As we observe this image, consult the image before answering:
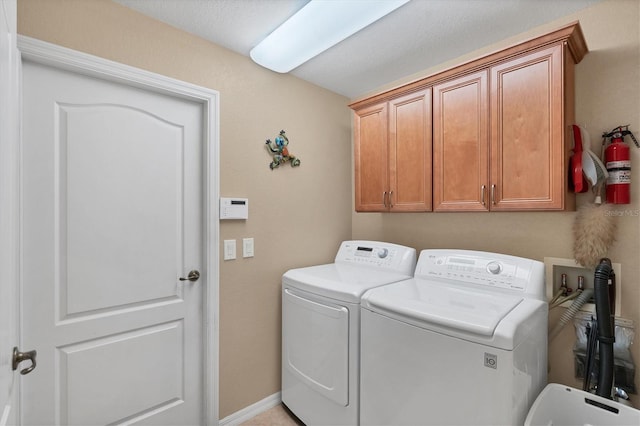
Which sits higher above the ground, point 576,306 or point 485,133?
point 485,133

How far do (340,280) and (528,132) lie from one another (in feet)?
4.11

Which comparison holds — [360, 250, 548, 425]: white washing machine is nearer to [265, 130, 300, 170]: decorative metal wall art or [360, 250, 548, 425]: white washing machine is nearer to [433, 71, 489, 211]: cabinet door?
[433, 71, 489, 211]: cabinet door

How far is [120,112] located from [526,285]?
7.49 feet

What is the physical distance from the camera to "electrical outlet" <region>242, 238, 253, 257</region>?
205 cm

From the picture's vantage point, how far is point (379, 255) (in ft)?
7.18

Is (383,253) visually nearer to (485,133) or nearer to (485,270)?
(485,270)

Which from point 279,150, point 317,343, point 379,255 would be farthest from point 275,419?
point 279,150

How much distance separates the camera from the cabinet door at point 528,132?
1401 mm

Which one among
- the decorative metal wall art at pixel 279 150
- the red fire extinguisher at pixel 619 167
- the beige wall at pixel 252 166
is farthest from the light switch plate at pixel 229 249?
the red fire extinguisher at pixel 619 167

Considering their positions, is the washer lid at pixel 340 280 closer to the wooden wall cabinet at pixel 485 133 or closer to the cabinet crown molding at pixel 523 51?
the wooden wall cabinet at pixel 485 133

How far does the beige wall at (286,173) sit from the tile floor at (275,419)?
113 mm

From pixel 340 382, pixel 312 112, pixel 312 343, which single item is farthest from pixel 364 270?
pixel 312 112

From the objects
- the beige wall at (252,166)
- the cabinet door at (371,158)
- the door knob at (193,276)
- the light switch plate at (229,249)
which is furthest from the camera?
the cabinet door at (371,158)

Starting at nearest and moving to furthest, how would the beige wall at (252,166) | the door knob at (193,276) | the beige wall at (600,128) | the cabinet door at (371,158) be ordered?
the beige wall at (600,128) < the beige wall at (252,166) < the door knob at (193,276) < the cabinet door at (371,158)
